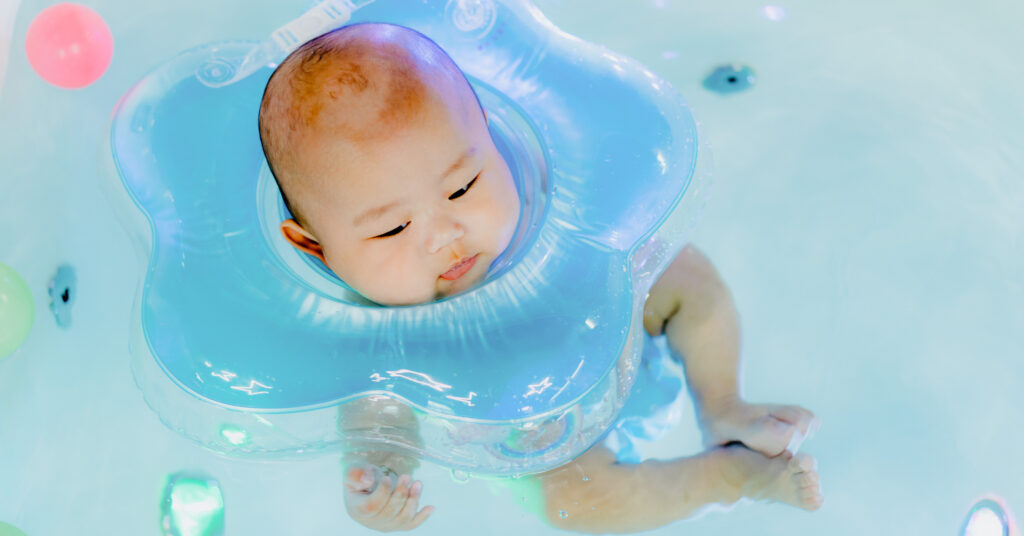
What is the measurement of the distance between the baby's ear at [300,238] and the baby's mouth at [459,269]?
0.18 m

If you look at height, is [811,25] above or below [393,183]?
below

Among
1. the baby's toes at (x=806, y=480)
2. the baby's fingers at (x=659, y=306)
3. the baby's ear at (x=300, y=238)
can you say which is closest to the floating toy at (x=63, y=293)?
the baby's ear at (x=300, y=238)

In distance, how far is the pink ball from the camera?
69.5 inches

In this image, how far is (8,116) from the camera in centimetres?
179

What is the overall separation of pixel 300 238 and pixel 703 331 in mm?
769

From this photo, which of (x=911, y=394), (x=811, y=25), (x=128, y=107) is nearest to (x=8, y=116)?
(x=128, y=107)

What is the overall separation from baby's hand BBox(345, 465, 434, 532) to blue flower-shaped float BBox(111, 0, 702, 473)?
5 cm

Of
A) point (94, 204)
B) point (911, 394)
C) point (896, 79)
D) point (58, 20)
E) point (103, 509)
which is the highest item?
point (58, 20)

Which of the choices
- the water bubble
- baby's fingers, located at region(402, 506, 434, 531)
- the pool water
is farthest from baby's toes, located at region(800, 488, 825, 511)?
the water bubble

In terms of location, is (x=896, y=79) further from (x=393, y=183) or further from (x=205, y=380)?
(x=205, y=380)

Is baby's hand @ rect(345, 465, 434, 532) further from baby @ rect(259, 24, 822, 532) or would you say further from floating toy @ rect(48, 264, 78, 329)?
floating toy @ rect(48, 264, 78, 329)

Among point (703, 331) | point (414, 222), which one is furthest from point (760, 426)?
point (414, 222)

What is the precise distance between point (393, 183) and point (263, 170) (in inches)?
13.3

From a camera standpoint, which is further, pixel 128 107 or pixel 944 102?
pixel 944 102
